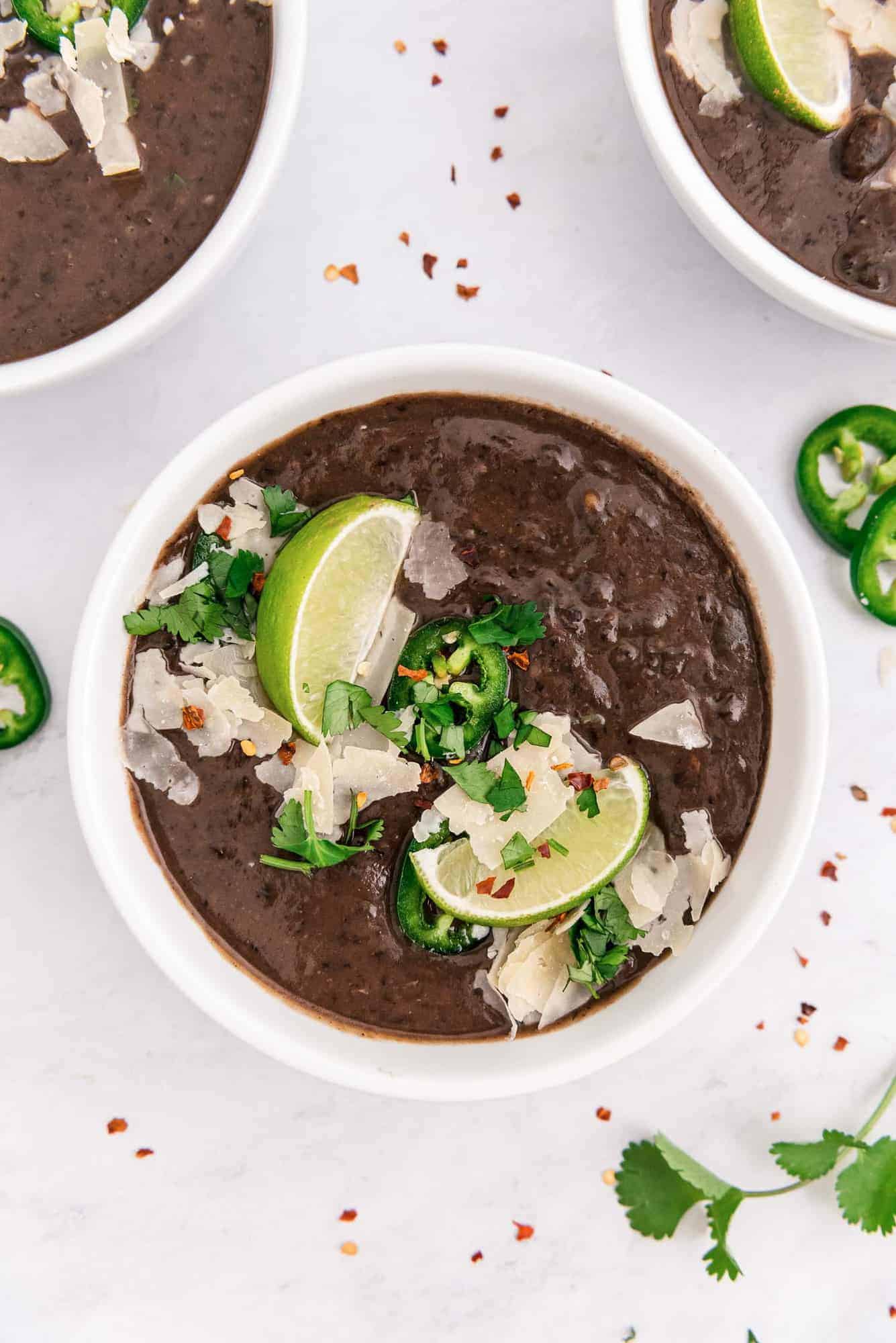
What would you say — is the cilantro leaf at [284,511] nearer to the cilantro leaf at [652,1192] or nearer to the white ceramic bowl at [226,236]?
the white ceramic bowl at [226,236]

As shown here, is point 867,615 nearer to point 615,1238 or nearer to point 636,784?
point 636,784

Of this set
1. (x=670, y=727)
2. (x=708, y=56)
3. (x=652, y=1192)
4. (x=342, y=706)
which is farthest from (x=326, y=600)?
(x=652, y=1192)

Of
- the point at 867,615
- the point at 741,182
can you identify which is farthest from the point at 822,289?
the point at 867,615

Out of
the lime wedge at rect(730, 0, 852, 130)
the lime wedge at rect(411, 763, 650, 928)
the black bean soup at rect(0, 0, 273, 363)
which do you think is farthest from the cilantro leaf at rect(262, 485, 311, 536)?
the lime wedge at rect(730, 0, 852, 130)

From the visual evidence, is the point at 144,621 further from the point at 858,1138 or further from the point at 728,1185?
the point at 858,1138

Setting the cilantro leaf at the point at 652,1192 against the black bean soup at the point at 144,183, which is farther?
the cilantro leaf at the point at 652,1192

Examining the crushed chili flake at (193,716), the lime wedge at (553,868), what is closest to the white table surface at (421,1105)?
the crushed chili flake at (193,716)
